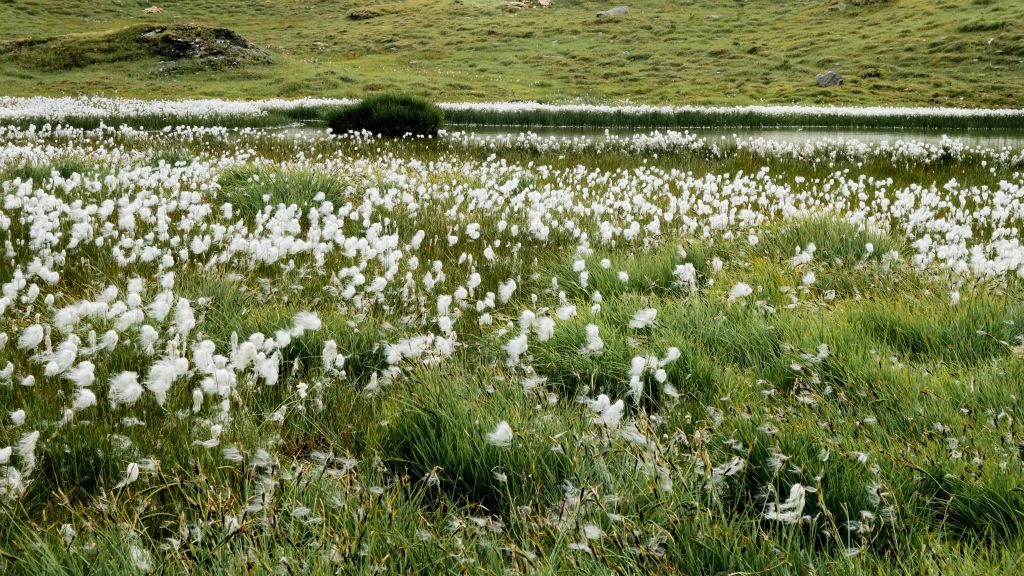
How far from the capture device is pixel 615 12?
273ft

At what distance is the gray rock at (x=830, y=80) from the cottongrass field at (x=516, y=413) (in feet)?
165

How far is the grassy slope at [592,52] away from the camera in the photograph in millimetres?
48375

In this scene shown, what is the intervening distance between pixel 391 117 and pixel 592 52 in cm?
5179

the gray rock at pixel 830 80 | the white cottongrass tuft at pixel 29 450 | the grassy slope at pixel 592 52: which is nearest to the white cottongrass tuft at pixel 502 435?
the white cottongrass tuft at pixel 29 450

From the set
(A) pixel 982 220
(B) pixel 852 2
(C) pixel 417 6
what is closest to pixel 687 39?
(B) pixel 852 2

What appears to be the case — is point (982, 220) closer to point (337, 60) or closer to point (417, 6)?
point (337, 60)

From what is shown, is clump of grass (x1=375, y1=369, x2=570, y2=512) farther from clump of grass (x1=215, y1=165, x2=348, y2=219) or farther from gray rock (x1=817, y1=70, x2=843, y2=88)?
gray rock (x1=817, y1=70, x2=843, y2=88)

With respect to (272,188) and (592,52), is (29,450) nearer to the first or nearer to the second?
(272,188)

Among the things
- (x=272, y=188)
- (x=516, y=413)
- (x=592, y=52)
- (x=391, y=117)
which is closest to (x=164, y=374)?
(x=516, y=413)

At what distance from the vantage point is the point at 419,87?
162ft

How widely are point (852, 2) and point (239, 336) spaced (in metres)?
86.9

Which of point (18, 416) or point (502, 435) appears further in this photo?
point (18, 416)

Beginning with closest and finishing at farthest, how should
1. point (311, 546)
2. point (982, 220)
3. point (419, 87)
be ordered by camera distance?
point (311, 546)
point (982, 220)
point (419, 87)

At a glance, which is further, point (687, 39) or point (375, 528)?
point (687, 39)
